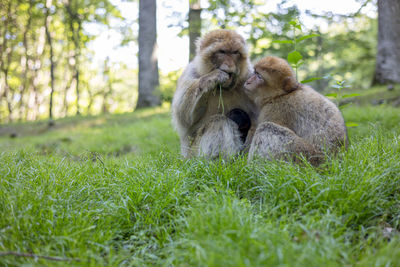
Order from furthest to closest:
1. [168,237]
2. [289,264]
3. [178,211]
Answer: [178,211] < [168,237] < [289,264]

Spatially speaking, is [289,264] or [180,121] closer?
[289,264]

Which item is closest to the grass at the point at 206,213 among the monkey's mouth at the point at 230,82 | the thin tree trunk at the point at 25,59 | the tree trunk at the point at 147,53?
the monkey's mouth at the point at 230,82

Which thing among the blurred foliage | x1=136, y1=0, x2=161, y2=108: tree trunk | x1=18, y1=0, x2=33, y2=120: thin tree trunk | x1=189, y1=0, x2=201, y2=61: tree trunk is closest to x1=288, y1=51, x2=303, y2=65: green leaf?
the blurred foliage

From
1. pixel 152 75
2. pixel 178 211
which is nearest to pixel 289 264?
pixel 178 211

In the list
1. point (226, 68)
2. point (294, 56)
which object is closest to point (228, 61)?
point (226, 68)

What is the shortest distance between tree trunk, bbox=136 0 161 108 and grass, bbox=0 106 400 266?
968 cm

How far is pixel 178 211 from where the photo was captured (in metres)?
2.49

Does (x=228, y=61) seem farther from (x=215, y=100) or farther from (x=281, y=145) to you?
(x=281, y=145)

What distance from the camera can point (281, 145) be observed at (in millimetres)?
3137

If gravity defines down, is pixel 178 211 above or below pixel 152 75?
below

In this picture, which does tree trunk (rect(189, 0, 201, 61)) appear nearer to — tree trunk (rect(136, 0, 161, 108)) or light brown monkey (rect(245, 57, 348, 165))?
light brown monkey (rect(245, 57, 348, 165))

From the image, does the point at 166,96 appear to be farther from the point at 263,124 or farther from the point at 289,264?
the point at 289,264

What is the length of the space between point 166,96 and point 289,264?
6.62 m

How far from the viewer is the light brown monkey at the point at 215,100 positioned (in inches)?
144
